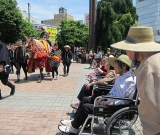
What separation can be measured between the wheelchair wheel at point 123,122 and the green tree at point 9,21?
25144 millimetres

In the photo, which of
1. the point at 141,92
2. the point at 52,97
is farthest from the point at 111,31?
the point at 141,92

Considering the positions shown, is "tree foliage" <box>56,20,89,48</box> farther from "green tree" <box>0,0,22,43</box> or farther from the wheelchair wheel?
the wheelchair wheel

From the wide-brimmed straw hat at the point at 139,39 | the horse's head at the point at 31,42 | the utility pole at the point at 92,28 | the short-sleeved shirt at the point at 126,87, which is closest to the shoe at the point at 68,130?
the short-sleeved shirt at the point at 126,87

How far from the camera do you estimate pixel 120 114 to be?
277cm

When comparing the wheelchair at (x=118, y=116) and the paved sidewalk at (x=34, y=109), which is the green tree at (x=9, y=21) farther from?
the wheelchair at (x=118, y=116)

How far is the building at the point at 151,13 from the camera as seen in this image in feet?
204

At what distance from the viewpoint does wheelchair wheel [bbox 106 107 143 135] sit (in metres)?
2.77

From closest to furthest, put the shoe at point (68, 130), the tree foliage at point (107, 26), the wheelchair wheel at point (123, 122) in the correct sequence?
the wheelchair wheel at point (123, 122)
the shoe at point (68, 130)
the tree foliage at point (107, 26)

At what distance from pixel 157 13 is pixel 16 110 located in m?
65.3

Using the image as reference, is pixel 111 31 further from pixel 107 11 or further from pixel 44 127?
pixel 44 127

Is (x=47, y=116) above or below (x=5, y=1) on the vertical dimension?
below

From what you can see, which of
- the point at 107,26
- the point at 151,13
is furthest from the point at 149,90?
the point at 151,13

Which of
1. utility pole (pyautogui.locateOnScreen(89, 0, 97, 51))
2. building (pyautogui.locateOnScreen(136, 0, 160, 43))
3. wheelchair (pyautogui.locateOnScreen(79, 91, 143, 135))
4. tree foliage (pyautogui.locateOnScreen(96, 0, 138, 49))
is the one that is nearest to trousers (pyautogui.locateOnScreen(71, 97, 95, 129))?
wheelchair (pyautogui.locateOnScreen(79, 91, 143, 135))

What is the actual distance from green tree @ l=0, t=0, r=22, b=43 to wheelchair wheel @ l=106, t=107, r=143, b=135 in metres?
25.1
